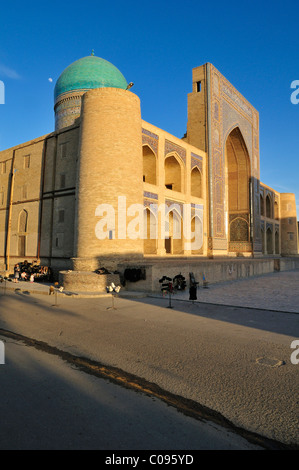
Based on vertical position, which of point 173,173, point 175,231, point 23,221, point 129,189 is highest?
point 173,173

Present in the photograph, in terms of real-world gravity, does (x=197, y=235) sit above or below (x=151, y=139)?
below

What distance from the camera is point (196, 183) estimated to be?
25.1 m

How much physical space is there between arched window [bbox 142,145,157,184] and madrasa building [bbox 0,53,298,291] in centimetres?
7

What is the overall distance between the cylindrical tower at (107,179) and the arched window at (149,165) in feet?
15.3

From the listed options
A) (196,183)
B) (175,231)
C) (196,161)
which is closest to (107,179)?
(175,231)

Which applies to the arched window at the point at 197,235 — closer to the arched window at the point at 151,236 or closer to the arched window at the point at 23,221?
the arched window at the point at 151,236

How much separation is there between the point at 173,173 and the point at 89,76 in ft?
38.9

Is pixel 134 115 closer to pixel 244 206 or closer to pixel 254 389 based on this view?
pixel 254 389

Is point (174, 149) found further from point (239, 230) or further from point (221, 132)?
point (239, 230)

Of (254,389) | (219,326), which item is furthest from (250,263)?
(254,389)

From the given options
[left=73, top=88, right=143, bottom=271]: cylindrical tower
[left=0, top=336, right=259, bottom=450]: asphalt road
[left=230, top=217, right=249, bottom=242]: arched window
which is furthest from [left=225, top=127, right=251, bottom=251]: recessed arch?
[left=0, top=336, right=259, bottom=450]: asphalt road

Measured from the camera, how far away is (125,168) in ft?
49.5

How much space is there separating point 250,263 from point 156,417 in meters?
19.4
